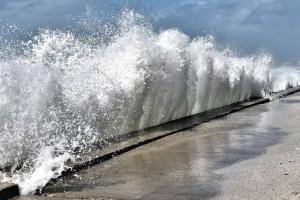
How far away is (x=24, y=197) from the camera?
16.6 ft

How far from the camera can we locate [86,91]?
355 inches

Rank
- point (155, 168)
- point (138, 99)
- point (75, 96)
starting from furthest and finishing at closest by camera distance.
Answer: point (138, 99)
point (75, 96)
point (155, 168)

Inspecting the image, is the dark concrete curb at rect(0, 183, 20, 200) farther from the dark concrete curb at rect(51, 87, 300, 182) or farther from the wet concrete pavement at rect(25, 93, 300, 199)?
the dark concrete curb at rect(51, 87, 300, 182)

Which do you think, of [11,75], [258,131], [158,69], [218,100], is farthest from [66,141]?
[218,100]

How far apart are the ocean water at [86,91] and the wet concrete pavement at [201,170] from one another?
457mm

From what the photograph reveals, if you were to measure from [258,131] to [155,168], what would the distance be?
3.61 m

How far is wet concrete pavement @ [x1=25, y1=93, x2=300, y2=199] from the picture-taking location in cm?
513

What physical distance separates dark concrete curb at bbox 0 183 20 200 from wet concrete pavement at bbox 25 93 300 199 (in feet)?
0.88

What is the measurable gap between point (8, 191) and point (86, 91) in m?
4.08

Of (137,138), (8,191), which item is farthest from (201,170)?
(137,138)

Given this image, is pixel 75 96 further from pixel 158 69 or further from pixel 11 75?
pixel 158 69

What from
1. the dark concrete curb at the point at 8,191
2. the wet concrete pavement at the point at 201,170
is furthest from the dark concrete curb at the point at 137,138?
the dark concrete curb at the point at 8,191

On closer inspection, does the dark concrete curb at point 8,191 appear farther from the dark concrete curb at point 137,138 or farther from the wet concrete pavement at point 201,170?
the dark concrete curb at point 137,138

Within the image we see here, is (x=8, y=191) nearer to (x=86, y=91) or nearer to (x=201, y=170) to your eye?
(x=201, y=170)
